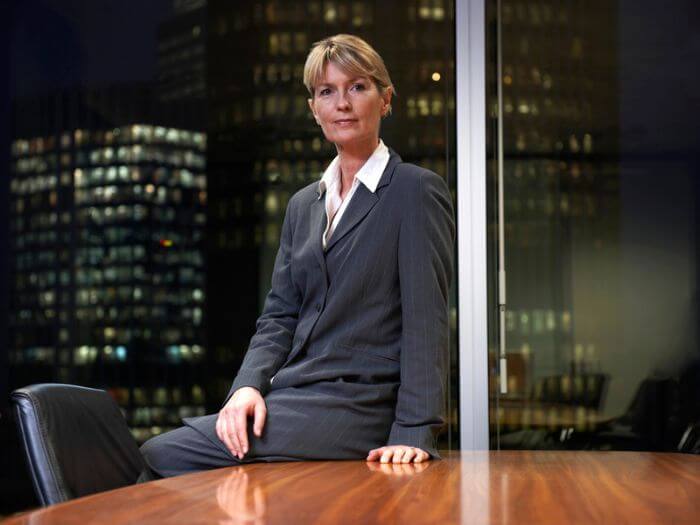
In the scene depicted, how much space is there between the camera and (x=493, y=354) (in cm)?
417

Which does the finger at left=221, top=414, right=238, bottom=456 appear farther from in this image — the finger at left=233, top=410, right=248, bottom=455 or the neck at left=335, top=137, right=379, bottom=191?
the neck at left=335, top=137, right=379, bottom=191

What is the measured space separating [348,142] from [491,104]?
243 cm

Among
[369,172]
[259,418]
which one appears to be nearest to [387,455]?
[259,418]

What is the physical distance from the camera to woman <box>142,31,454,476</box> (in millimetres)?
1726

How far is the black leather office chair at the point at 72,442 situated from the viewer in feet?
4.46

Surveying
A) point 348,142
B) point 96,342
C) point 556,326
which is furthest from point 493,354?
point 348,142

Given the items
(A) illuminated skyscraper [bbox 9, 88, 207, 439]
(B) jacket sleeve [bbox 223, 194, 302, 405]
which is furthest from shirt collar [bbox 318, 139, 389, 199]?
(A) illuminated skyscraper [bbox 9, 88, 207, 439]

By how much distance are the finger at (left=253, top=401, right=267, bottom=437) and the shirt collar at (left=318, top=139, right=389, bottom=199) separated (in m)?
0.48

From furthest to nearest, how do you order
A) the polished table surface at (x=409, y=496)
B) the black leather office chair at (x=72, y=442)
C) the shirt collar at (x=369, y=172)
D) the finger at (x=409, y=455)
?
the shirt collar at (x=369, y=172) < the finger at (x=409, y=455) < the black leather office chair at (x=72, y=442) < the polished table surface at (x=409, y=496)

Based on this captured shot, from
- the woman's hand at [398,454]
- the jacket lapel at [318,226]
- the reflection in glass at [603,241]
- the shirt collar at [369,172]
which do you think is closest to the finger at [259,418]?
the woman's hand at [398,454]

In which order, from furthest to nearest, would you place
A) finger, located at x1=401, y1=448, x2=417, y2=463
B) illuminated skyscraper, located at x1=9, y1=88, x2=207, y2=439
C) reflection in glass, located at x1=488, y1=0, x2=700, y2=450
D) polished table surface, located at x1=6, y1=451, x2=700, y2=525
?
illuminated skyscraper, located at x1=9, y1=88, x2=207, y2=439 → reflection in glass, located at x1=488, y1=0, x2=700, y2=450 → finger, located at x1=401, y1=448, x2=417, y2=463 → polished table surface, located at x1=6, y1=451, x2=700, y2=525

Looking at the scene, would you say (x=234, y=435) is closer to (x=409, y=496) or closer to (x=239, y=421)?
(x=239, y=421)

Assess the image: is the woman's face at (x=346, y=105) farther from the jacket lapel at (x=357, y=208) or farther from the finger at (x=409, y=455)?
the finger at (x=409, y=455)

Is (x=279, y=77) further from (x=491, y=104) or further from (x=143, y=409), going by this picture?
(x=143, y=409)
